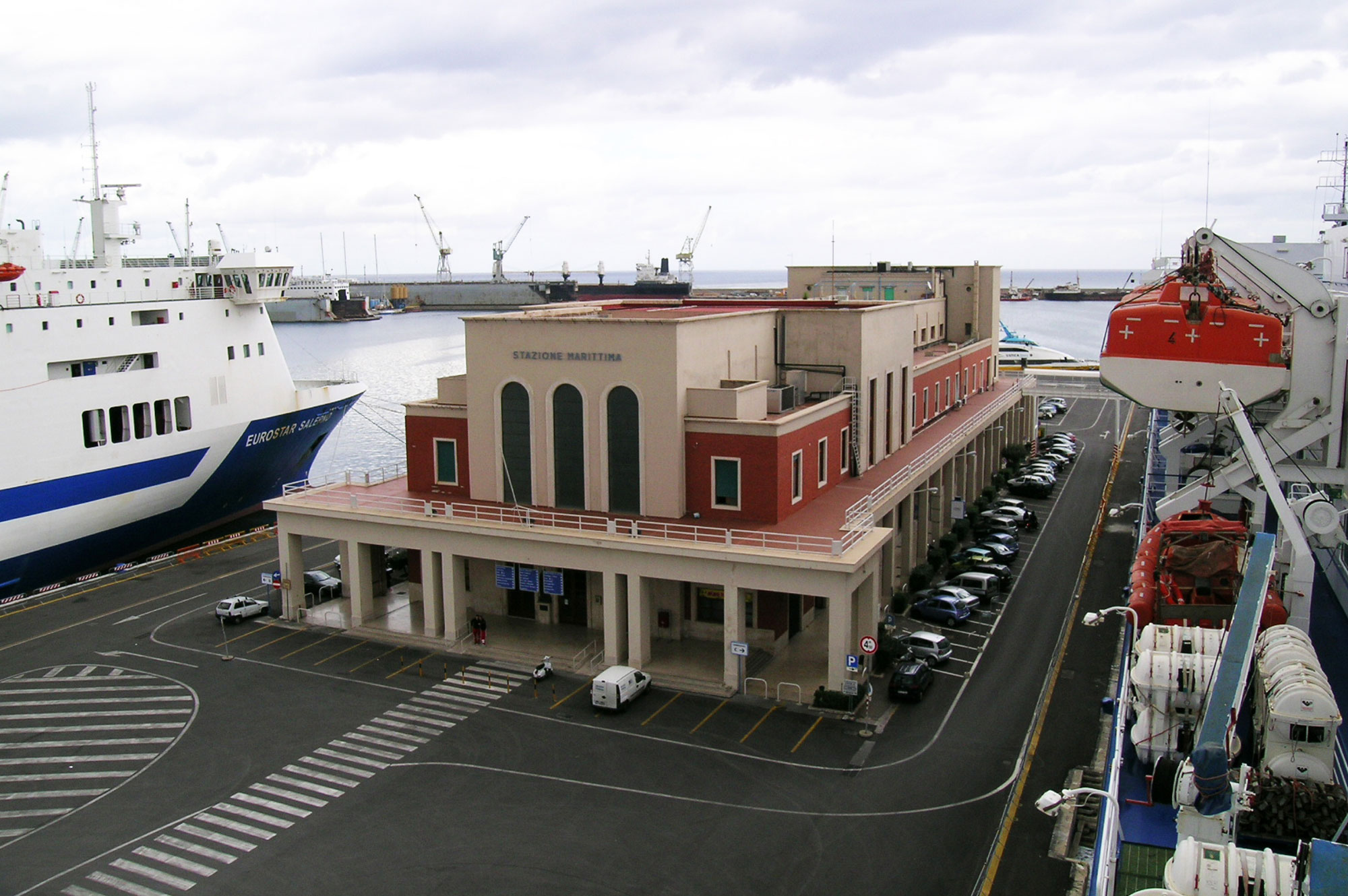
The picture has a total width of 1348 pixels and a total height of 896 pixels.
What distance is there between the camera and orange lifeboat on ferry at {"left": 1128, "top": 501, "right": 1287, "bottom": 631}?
29375mm

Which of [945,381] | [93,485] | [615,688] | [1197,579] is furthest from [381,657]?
[945,381]

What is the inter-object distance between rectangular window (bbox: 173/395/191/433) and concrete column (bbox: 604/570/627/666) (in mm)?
29183

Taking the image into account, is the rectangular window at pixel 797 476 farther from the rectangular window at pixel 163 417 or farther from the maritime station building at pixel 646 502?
the rectangular window at pixel 163 417

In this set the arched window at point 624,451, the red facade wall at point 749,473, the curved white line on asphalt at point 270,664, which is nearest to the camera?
the curved white line on asphalt at point 270,664

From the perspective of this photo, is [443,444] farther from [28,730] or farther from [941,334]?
[941,334]

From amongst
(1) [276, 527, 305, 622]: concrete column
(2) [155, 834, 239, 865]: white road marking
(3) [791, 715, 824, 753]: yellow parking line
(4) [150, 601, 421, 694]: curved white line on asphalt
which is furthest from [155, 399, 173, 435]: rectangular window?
(3) [791, 715, 824, 753]: yellow parking line

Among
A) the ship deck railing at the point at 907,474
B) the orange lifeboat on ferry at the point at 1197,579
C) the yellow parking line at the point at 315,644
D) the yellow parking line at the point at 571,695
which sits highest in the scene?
the ship deck railing at the point at 907,474

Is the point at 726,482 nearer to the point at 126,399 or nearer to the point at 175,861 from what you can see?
the point at 175,861

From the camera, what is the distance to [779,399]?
39.9m

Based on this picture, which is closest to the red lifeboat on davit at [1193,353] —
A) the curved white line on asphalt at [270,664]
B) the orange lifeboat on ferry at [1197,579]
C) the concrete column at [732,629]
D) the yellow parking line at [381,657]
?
the orange lifeboat on ferry at [1197,579]

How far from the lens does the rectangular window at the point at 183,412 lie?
5272 cm

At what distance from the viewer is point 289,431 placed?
2425 inches

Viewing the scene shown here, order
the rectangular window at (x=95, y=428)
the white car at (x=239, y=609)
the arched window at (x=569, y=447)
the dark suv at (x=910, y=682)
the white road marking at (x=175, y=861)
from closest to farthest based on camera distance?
the white road marking at (x=175, y=861), the dark suv at (x=910, y=682), the arched window at (x=569, y=447), the white car at (x=239, y=609), the rectangular window at (x=95, y=428)

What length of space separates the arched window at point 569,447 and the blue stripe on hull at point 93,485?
2397 cm
